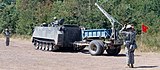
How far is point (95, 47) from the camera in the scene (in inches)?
985

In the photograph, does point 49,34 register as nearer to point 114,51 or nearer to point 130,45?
point 114,51

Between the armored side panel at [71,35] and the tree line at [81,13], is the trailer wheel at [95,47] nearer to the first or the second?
the armored side panel at [71,35]

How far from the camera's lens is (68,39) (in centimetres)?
2812

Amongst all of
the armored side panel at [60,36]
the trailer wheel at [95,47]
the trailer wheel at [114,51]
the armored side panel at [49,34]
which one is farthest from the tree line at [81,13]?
the trailer wheel at [95,47]

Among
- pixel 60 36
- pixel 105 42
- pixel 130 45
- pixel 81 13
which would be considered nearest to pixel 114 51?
pixel 105 42

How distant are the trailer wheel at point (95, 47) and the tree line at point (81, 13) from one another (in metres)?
15.1

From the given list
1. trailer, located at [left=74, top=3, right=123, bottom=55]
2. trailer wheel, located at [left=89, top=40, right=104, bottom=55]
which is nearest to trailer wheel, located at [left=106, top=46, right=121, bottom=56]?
trailer, located at [left=74, top=3, right=123, bottom=55]

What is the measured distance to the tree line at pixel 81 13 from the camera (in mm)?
46594

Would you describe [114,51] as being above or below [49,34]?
below

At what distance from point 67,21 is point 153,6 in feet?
55.9

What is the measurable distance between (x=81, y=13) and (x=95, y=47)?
23241 millimetres

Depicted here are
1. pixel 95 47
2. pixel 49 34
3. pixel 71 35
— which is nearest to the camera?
pixel 95 47

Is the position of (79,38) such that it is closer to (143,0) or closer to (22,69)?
(22,69)

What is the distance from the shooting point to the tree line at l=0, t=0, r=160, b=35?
4659 centimetres
